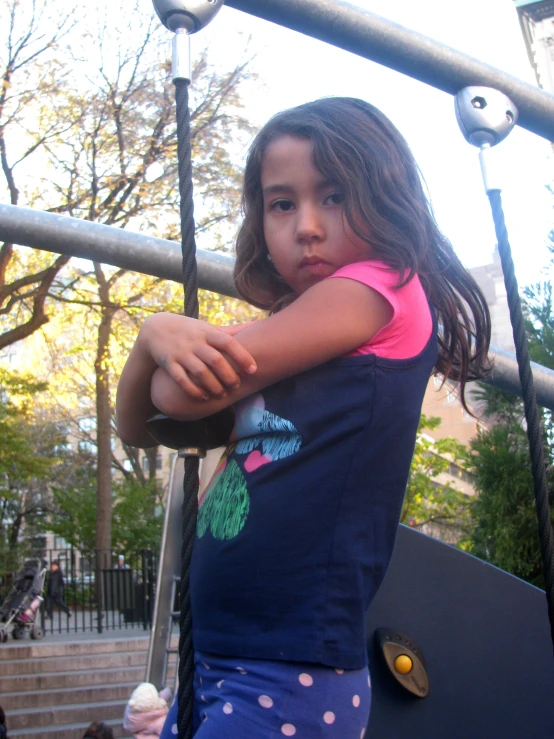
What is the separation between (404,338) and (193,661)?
490 mm

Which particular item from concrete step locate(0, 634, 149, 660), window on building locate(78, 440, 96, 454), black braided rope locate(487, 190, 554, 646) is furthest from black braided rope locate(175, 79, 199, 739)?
window on building locate(78, 440, 96, 454)

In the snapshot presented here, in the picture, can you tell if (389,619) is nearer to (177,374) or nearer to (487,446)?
(177,374)

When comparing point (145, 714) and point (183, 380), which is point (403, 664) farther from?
point (145, 714)

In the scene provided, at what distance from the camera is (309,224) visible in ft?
3.72

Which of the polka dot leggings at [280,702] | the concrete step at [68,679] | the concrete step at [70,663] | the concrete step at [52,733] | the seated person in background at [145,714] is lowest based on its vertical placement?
the concrete step at [52,733]

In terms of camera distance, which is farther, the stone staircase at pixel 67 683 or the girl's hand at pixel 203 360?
the stone staircase at pixel 67 683

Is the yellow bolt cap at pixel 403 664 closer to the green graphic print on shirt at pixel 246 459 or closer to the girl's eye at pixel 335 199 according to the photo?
the green graphic print on shirt at pixel 246 459

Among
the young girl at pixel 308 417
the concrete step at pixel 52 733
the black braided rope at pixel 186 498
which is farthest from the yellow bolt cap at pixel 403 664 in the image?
the concrete step at pixel 52 733

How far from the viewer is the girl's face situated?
1144mm

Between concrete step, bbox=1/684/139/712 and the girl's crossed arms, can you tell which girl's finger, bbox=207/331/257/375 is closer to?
the girl's crossed arms

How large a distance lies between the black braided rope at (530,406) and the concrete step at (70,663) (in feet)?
30.6

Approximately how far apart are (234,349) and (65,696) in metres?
8.87

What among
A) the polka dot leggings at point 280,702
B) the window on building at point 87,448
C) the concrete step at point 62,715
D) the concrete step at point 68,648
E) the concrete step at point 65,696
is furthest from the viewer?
the window on building at point 87,448

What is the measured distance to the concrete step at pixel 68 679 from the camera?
9039 millimetres
